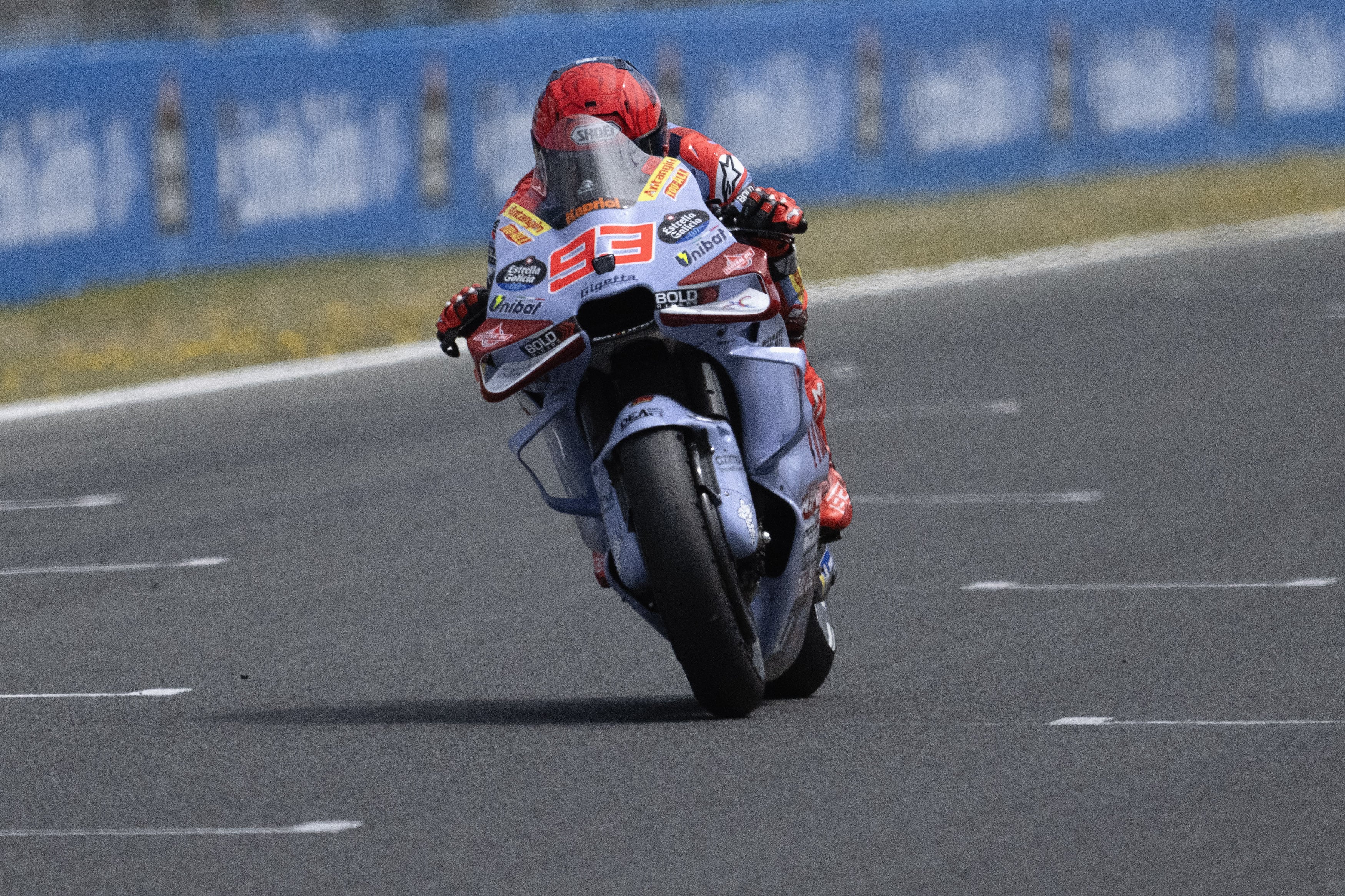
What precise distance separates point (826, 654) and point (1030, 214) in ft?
54.9

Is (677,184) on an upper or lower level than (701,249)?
upper

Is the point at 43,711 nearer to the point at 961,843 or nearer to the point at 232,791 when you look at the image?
the point at 232,791

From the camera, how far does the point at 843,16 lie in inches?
939

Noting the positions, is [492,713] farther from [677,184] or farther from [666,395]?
[677,184]

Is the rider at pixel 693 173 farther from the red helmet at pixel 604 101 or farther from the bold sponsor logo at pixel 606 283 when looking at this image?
the bold sponsor logo at pixel 606 283

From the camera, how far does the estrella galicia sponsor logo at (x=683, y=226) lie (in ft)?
20.2

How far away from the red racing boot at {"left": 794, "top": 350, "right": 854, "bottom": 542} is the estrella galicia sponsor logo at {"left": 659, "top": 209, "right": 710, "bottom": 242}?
522mm

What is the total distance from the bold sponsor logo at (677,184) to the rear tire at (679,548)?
66 centimetres

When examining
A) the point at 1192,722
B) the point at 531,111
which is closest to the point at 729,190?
the point at 1192,722

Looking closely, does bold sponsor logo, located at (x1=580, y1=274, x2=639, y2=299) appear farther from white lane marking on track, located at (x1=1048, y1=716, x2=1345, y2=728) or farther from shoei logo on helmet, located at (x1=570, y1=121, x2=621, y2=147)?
white lane marking on track, located at (x1=1048, y1=716, x2=1345, y2=728)

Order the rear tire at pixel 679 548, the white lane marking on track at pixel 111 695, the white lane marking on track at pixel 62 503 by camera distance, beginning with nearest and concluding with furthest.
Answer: the rear tire at pixel 679 548 → the white lane marking on track at pixel 111 695 → the white lane marking on track at pixel 62 503

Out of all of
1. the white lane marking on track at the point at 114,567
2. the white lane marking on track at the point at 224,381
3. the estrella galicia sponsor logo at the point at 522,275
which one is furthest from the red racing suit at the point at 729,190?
the white lane marking on track at the point at 224,381

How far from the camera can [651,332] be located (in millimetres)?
6074

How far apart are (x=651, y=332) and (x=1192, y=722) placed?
168 centimetres
